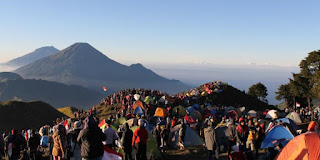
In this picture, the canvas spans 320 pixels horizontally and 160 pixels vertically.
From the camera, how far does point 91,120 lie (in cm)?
616

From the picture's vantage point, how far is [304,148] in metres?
6.25

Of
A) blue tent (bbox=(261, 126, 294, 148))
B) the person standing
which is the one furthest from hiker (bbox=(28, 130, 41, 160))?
blue tent (bbox=(261, 126, 294, 148))

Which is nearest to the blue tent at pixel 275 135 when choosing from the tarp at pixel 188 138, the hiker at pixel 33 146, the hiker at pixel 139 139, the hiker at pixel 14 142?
the tarp at pixel 188 138

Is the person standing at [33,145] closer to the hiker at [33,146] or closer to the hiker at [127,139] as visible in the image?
the hiker at [33,146]

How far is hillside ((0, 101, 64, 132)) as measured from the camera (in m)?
39.2

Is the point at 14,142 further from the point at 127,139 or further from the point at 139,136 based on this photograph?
the point at 139,136

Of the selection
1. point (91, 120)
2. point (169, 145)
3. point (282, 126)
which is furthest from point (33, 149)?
point (282, 126)

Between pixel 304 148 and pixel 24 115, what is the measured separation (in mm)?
44828

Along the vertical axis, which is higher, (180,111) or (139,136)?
(139,136)

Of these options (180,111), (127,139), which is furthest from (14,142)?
(180,111)

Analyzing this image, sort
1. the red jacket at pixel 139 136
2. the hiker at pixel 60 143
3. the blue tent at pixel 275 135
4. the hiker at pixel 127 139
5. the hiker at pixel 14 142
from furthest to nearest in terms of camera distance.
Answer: the blue tent at pixel 275 135, the hiker at pixel 127 139, the hiker at pixel 14 142, the red jacket at pixel 139 136, the hiker at pixel 60 143

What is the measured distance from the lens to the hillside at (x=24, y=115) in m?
39.2

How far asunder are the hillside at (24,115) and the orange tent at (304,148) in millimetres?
39334

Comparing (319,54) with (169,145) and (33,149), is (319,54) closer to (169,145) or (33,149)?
(169,145)
